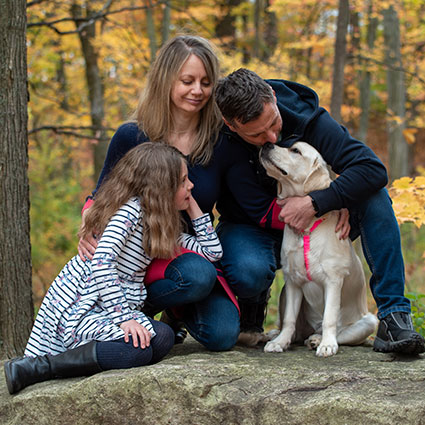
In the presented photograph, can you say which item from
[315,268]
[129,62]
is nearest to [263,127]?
[315,268]

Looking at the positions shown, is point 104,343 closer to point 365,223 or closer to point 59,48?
point 365,223

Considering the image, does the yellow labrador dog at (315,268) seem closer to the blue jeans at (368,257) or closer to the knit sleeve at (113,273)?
the blue jeans at (368,257)

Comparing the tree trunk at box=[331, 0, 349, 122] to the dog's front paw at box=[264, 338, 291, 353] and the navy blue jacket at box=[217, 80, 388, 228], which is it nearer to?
the navy blue jacket at box=[217, 80, 388, 228]

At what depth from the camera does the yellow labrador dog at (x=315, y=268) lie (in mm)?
3137

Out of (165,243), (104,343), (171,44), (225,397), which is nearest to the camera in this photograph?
(225,397)

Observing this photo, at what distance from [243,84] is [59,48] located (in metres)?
9.97

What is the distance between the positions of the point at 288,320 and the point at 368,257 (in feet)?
2.04

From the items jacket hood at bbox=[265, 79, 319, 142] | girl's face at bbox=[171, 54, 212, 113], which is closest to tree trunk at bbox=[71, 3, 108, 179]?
girl's face at bbox=[171, 54, 212, 113]

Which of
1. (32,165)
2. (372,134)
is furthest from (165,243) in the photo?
(372,134)

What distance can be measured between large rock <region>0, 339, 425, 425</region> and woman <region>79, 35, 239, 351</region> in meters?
0.47

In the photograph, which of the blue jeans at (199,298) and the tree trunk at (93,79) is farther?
the tree trunk at (93,79)

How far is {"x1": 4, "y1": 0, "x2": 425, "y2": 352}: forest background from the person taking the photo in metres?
6.22

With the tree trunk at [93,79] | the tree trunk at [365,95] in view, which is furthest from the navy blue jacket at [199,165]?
the tree trunk at [365,95]

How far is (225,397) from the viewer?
7.83 feet
